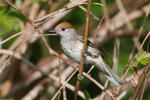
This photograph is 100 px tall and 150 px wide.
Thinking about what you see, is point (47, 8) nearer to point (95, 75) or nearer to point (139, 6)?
point (95, 75)

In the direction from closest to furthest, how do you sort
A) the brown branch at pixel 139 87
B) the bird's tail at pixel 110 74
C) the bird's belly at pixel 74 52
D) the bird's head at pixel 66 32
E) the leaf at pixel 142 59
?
1. the brown branch at pixel 139 87
2. the leaf at pixel 142 59
3. the bird's tail at pixel 110 74
4. the bird's belly at pixel 74 52
5. the bird's head at pixel 66 32

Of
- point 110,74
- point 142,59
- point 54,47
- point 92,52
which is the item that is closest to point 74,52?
point 92,52

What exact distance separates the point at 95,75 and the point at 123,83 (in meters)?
1.29

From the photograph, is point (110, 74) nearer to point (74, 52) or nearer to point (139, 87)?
point (74, 52)

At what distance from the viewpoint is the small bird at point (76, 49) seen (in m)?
2.55

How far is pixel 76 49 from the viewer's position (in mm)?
2562

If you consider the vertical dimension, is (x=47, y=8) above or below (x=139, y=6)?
above

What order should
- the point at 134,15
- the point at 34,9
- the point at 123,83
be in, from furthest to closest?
the point at 134,15 < the point at 34,9 < the point at 123,83

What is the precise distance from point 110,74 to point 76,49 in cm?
38

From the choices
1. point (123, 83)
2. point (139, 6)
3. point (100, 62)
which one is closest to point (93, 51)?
point (100, 62)

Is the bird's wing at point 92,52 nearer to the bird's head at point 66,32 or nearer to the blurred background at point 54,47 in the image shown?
the bird's head at point 66,32

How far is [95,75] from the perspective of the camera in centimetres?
355

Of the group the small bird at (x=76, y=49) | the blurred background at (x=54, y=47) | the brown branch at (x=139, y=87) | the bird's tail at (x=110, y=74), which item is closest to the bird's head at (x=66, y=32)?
the small bird at (x=76, y=49)

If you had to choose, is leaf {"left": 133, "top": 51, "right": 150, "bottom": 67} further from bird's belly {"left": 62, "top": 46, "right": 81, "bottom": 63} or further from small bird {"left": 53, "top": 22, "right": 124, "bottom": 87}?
bird's belly {"left": 62, "top": 46, "right": 81, "bottom": 63}
